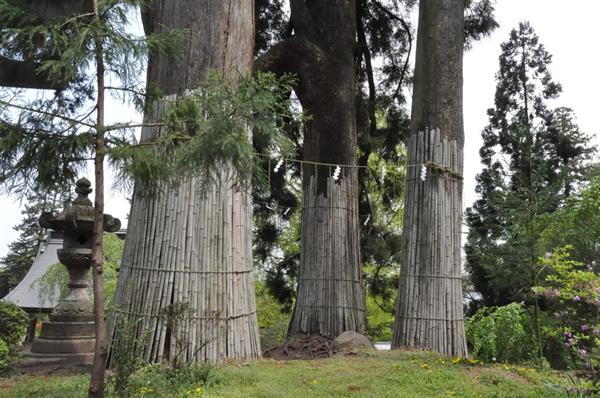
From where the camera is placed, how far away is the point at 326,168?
733 centimetres

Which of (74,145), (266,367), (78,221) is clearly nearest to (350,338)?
(266,367)

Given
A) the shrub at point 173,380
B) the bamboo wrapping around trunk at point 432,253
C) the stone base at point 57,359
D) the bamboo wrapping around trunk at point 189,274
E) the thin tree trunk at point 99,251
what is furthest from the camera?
the bamboo wrapping around trunk at point 432,253

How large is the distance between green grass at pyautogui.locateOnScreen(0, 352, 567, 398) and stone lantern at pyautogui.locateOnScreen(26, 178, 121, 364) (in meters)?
0.94

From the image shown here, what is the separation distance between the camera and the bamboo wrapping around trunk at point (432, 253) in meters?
5.70

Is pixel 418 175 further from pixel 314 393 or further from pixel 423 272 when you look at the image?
pixel 314 393

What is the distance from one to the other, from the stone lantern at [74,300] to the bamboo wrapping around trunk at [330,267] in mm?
2421

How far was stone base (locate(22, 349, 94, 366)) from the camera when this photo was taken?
521cm

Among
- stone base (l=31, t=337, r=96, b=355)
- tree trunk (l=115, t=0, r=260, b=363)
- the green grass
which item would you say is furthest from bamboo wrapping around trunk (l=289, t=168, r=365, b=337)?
stone base (l=31, t=337, r=96, b=355)

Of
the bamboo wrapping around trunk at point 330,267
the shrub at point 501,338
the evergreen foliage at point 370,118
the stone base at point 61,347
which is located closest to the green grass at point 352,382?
the stone base at point 61,347

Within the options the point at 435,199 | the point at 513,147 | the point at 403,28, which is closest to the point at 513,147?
the point at 513,147

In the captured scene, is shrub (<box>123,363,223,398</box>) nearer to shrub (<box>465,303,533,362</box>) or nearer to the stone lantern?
the stone lantern

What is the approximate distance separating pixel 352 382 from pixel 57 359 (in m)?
2.92

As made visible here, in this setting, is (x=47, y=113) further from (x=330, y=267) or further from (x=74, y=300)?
(x=330, y=267)

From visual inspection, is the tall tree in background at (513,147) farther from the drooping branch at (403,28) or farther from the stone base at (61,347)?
the stone base at (61,347)
